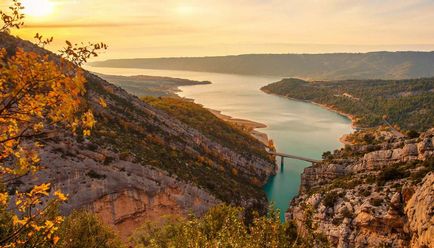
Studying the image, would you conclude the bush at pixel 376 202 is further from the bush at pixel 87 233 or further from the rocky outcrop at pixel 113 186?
the bush at pixel 87 233

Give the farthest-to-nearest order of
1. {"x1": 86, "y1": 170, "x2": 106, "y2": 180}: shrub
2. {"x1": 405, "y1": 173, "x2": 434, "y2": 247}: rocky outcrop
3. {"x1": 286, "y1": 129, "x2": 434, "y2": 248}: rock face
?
{"x1": 86, "y1": 170, "x2": 106, "y2": 180}: shrub, {"x1": 286, "y1": 129, "x2": 434, "y2": 248}: rock face, {"x1": 405, "y1": 173, "x2": 434, "y2": 247}: rocky outcrop

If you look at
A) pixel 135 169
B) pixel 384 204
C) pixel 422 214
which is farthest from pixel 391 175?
pixel 135 169

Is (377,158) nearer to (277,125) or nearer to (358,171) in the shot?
(358,171)

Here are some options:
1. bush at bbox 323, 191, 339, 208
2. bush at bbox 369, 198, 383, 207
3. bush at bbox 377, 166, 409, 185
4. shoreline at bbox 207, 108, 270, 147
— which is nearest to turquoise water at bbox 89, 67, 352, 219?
shoreline at bbox 207, 108, 270, 147

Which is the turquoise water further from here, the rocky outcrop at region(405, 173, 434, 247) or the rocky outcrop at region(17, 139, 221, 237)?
the rocky outcrop at region(405, 173, 434, 247)

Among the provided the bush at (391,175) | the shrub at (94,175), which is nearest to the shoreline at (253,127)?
the bush at (391,175)
